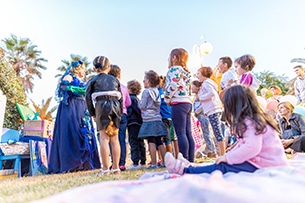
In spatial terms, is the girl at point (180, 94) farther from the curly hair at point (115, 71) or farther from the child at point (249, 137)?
the child at point (249, 137)

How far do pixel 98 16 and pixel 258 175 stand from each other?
1144 centimetres

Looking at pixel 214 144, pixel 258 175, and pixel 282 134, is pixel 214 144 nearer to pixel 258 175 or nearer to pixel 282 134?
pixel 282 134

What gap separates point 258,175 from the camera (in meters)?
2.13

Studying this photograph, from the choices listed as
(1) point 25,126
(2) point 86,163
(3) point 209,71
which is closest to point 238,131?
(3) point 209,71

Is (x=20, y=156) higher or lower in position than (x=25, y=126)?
lower

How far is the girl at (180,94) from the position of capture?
426 cm

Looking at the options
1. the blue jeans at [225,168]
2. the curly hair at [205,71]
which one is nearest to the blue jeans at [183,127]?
the curly hair at [205,71]

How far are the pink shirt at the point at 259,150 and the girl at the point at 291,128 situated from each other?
104 inches

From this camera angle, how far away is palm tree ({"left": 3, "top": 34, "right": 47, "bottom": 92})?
2844 cm

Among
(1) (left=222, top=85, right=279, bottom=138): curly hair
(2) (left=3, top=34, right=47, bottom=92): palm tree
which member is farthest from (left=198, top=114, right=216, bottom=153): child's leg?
(2) (left=3, top=34, right=47, bottom=92): palm tree

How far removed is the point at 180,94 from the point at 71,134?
2.03m

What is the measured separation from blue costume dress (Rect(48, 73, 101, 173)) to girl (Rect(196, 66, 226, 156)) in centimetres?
202

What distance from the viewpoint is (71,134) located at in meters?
5.18

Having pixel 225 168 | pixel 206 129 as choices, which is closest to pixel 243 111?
pixel 225 168
